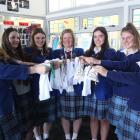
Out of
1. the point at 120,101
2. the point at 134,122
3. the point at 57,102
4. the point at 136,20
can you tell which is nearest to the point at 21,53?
the point at 57,102

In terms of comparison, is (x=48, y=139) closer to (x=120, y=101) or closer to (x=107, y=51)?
(x=120, y=101)

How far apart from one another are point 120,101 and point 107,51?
483 mm

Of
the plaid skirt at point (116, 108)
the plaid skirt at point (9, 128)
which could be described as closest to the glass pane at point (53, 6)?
the plaid skirt at point (116, 108)

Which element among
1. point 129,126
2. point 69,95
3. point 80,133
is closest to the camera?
point 129,126

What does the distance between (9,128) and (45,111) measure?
0.69 meters

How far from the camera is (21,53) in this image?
6.96 feet

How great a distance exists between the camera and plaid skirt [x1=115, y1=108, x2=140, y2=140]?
1846mm

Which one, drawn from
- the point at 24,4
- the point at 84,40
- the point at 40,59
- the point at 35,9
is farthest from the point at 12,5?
the point at 40,59

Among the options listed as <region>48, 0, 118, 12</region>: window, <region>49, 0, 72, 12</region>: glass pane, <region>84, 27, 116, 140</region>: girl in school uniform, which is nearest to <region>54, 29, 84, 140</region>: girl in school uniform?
<region>84, 27, 116, 140</region>: girl in school uniform

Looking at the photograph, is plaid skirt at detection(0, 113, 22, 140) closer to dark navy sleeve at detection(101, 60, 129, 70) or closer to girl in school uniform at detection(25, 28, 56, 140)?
girl in school uniform at detection(25, 28, 56, 140)

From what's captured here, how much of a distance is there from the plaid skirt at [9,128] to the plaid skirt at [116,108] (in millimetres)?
869

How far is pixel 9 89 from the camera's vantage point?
180 centimetres

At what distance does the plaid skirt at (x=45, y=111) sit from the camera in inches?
95.0

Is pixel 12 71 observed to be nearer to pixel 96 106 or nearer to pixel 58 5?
pixel 96 106
